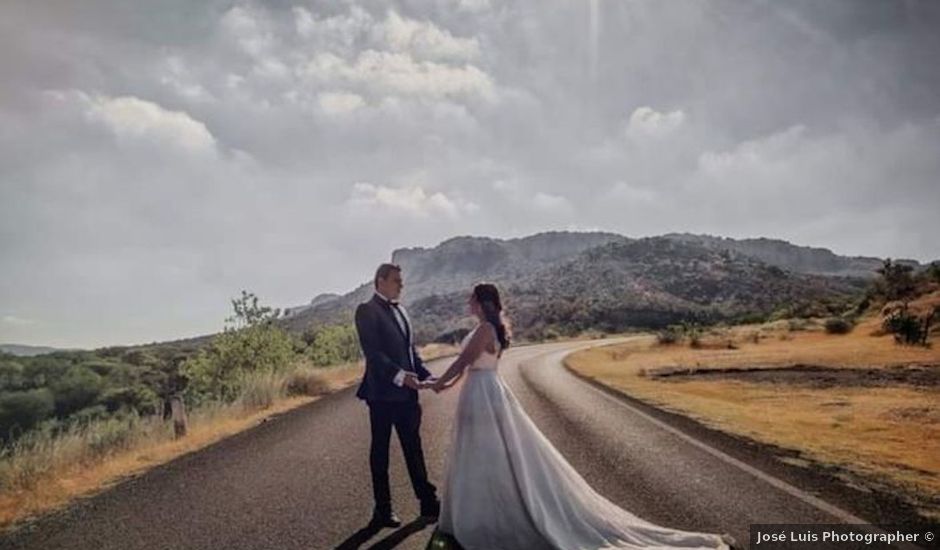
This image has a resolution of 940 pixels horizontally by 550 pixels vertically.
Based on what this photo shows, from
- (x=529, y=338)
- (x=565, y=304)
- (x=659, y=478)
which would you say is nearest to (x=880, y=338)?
(x=659, y=478)

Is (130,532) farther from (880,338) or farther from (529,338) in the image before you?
(529,338)

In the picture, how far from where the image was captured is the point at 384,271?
6660mm

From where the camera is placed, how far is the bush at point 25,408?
146 ft

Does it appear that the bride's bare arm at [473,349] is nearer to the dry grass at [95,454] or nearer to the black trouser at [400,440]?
the black trouser at [400,440]

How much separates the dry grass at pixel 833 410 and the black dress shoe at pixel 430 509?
4442 millimetres

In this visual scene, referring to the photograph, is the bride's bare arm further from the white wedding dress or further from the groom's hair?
the groom's hair

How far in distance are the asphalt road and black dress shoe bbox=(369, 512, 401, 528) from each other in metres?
0.10

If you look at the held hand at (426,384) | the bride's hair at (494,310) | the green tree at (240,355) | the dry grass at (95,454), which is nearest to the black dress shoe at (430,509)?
the held hand at (426,384)

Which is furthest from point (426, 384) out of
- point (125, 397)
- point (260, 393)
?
point (125, 397)

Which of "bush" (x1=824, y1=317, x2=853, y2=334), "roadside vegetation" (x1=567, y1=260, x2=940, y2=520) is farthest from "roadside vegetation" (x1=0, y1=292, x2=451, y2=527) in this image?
"bush" (x1=824, y1=317, x2=853, y2=334)

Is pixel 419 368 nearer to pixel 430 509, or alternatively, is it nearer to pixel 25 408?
pixel 430 509

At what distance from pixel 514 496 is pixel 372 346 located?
198cm

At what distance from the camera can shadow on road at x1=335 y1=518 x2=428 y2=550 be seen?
215 inches

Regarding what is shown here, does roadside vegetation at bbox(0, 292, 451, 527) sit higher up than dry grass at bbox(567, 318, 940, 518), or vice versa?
roadside vegetation at bbox(0, 292, 451, 527)
